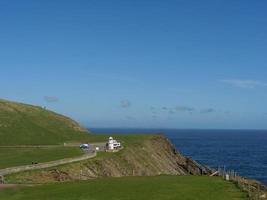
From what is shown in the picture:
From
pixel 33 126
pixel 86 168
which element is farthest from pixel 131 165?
pixel 33 126

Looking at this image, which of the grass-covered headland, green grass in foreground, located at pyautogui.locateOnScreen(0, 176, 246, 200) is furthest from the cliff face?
green grass in foreground, located at pyautogui.locateOnScreen(0, 176, 246, 200)

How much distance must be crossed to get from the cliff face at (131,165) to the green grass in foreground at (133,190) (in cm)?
1080

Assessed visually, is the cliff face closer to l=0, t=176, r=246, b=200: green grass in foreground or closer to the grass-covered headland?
the grass-covered headland

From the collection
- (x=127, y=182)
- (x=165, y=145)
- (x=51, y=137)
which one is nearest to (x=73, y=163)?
(x=127, y=182)

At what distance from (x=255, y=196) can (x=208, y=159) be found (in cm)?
13075

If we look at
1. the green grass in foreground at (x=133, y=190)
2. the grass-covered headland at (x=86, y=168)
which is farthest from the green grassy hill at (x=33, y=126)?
the green grass in foreground at (x=133, y=190)

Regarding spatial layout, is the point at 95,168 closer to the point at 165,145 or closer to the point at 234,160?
the point at 165,145

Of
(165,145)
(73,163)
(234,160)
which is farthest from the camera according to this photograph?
(234,160)

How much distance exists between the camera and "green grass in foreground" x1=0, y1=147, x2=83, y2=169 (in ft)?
271

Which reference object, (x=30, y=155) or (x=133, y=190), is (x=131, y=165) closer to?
(x=30, y=155)

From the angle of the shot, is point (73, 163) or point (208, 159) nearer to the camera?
point (73, 163)

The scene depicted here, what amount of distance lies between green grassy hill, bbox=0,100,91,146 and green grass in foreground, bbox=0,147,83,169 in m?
19.2

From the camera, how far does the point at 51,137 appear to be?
136250mm

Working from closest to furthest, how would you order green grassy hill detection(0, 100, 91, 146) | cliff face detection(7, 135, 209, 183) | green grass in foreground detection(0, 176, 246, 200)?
green grass in foreground detection(0, 176, 246, 200)
cliff face detection(7, 135, 209, 183)
green grassy hill detection(0, 100, 91, 146)
